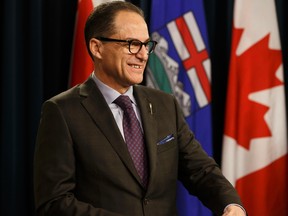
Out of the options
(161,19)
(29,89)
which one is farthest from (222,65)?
(29,89)

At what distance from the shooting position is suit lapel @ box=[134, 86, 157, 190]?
1.81 m

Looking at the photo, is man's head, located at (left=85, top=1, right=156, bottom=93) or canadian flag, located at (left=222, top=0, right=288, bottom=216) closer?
man's head, located at (left=85, top=1, right=156, bottom=93)

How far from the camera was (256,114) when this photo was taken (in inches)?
119

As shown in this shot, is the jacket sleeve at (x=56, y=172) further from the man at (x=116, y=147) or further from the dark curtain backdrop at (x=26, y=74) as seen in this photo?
the dark curtain backdrop at (x=26, y=74)

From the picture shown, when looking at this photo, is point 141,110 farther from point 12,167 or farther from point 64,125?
point 12,167

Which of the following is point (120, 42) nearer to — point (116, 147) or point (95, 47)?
point (95, 47)

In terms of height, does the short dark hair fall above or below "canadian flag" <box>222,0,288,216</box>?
above

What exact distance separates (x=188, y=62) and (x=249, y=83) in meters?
0.36

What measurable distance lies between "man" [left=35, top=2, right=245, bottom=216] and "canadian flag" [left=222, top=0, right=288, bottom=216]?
112cm

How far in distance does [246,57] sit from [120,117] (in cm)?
134

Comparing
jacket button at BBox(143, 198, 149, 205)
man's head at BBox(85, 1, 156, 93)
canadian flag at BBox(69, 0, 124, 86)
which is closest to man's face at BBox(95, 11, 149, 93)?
man's head at BBox(85, 1, 156, 93)

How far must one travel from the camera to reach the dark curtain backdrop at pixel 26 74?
2.75 metres

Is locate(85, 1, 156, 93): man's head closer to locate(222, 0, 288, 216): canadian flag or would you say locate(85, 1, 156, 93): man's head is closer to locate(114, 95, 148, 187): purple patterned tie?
locate(114, 95, 148, 187): purple patterned tie

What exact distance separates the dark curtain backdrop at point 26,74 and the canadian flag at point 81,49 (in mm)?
136
